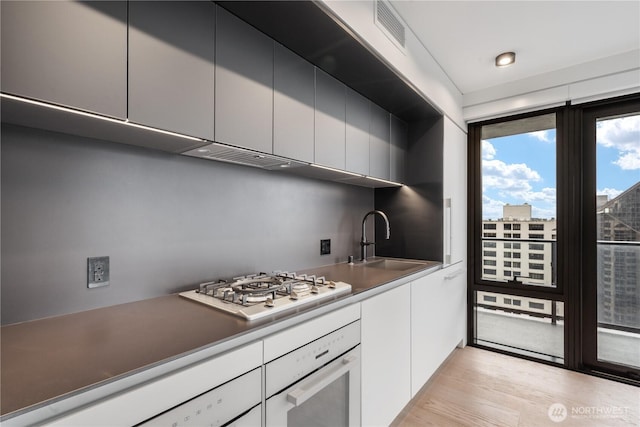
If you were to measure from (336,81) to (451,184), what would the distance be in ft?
4.69

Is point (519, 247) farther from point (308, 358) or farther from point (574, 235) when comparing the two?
point (308, 358)

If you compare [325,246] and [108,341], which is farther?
[325,246]

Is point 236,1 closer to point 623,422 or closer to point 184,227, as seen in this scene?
point 184,227

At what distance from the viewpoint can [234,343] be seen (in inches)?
35.4

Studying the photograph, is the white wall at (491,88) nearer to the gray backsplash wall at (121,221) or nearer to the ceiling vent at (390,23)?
the ceiling vent at (390,23)

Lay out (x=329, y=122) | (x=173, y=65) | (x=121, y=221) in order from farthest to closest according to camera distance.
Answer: (x=329, y=122) < (x=121, y=221) < (x=173, y=65)

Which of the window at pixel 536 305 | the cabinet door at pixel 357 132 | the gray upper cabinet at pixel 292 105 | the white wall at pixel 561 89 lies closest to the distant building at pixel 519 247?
the window at pixel 536 305

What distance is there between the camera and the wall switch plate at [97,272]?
114 centimetres

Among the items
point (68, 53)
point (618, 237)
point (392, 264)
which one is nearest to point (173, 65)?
point (68, 53)

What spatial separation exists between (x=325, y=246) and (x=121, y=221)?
53.0 inches

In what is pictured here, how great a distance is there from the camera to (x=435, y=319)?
7.64 feet

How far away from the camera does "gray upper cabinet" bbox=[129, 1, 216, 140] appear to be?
0.99 m

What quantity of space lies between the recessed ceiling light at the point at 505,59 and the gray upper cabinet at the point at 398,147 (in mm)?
815

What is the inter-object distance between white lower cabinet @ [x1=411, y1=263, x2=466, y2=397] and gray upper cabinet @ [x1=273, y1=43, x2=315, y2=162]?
3.76ft
